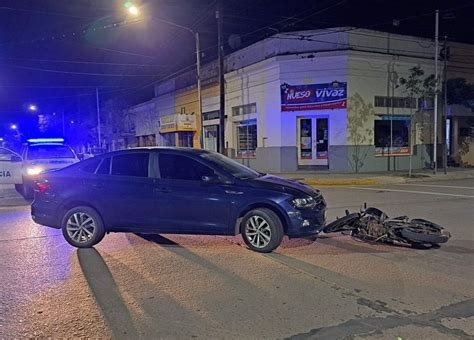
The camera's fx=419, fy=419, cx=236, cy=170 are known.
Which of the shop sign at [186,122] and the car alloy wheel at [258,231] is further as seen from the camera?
the shop sign at [186,122]

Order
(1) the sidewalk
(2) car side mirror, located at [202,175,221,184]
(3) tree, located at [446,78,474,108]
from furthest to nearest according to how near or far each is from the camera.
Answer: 1. (3) tree, located at [446,78,474,108]
2. (1) the sidewalk
3. (2) car side mirror, located at [202,175,221,184]

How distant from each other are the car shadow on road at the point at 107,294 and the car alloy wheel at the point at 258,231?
2.17 meters

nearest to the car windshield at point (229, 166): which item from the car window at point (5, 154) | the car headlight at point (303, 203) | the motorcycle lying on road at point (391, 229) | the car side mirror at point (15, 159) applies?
the car headlight at point (303, 203)

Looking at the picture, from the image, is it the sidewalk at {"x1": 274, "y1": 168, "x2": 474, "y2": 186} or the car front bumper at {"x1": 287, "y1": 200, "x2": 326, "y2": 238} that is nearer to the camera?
the car front bumper at {"x1": 287, "y1": 200, "x2": 326, "y2": 238}

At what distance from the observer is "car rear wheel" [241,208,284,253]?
6.43m

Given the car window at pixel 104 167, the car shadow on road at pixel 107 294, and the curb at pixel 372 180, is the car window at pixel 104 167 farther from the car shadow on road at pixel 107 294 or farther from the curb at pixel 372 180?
the curb at pixel 372 180

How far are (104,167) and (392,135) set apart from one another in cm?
1834

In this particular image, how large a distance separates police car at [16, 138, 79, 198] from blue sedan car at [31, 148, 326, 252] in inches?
259

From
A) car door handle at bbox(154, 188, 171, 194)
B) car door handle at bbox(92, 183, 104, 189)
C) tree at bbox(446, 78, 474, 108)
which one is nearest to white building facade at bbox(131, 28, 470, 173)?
tree at bbox(446, 78, 474, 108)

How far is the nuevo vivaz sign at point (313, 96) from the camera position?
20.6 meters

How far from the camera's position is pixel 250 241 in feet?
21.6

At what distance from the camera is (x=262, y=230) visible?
21.4ft

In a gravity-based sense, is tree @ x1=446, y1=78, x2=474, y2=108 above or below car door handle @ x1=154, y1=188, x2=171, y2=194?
above

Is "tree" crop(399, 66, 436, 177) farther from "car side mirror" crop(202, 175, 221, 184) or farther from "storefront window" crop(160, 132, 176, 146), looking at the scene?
"storefront window" crop(160, 132, 176, 146)
